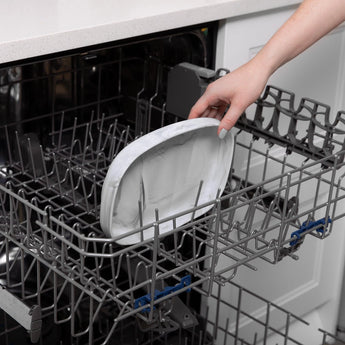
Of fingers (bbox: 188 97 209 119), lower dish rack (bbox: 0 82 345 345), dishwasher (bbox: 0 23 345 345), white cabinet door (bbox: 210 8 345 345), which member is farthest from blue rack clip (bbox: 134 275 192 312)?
white cabinet door (bbox: 210 8 345 345)

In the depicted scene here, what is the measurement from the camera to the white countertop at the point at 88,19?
1.02 meters

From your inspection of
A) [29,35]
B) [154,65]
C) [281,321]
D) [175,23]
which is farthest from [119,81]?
[281,321]

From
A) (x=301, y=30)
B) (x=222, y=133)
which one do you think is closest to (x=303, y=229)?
(x=222, y=133)

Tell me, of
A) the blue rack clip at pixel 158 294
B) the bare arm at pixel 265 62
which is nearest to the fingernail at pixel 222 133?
the bare arm at pixel 265 62

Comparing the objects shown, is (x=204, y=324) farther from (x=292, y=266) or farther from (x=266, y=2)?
(x=266, y=2)

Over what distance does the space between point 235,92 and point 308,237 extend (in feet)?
2.27

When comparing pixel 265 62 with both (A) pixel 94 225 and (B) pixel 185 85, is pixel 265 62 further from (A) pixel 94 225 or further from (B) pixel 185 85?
(A) pixel 94 225

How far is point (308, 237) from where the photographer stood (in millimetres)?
1654

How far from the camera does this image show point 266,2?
1279 mm

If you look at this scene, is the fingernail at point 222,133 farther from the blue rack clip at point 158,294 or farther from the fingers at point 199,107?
the blue rack clip at point 158,294

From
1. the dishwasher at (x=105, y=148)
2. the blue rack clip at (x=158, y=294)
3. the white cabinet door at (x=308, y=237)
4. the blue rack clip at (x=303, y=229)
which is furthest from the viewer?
the white cabinet door at (x=308, y=237)

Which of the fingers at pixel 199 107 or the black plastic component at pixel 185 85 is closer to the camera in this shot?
the fingers at pixel 199 107

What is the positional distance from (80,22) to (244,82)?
26cm

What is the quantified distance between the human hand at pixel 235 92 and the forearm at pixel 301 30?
0.07 ft
